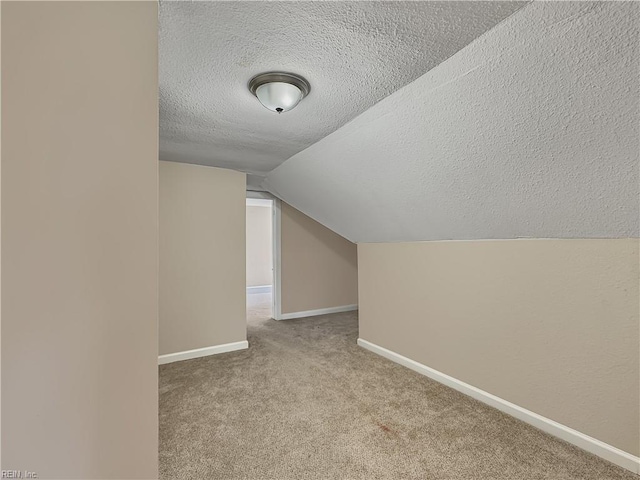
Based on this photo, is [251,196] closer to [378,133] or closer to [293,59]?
[378,133]

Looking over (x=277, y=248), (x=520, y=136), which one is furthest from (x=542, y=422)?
(x=277, y=248)

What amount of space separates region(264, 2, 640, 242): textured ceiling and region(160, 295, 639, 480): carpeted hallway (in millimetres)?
1205

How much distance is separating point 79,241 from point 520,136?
1.72 m

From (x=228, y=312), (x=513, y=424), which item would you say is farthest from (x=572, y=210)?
(x=228, y=312)

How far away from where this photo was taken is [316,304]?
4996 millimetres

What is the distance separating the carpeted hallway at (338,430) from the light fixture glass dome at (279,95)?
1.83 metres

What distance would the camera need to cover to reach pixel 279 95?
1510 mm

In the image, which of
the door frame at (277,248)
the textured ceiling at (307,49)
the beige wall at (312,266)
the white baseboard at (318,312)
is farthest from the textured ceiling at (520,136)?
the white baseboard at (318,312)

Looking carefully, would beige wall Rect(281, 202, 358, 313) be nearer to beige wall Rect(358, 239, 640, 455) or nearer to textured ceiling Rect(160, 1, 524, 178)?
beige wall Rect(358, 239, 640, 455)

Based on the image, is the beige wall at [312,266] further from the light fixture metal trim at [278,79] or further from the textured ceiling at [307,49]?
the light fixture metal trim at [278,79]

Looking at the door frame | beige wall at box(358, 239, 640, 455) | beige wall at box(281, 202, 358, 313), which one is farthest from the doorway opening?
beige wall at box(358, 239, 640, 455)

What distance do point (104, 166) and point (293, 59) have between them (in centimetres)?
89

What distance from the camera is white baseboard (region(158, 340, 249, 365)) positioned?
2984 millimetres

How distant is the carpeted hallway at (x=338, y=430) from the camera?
156cm
